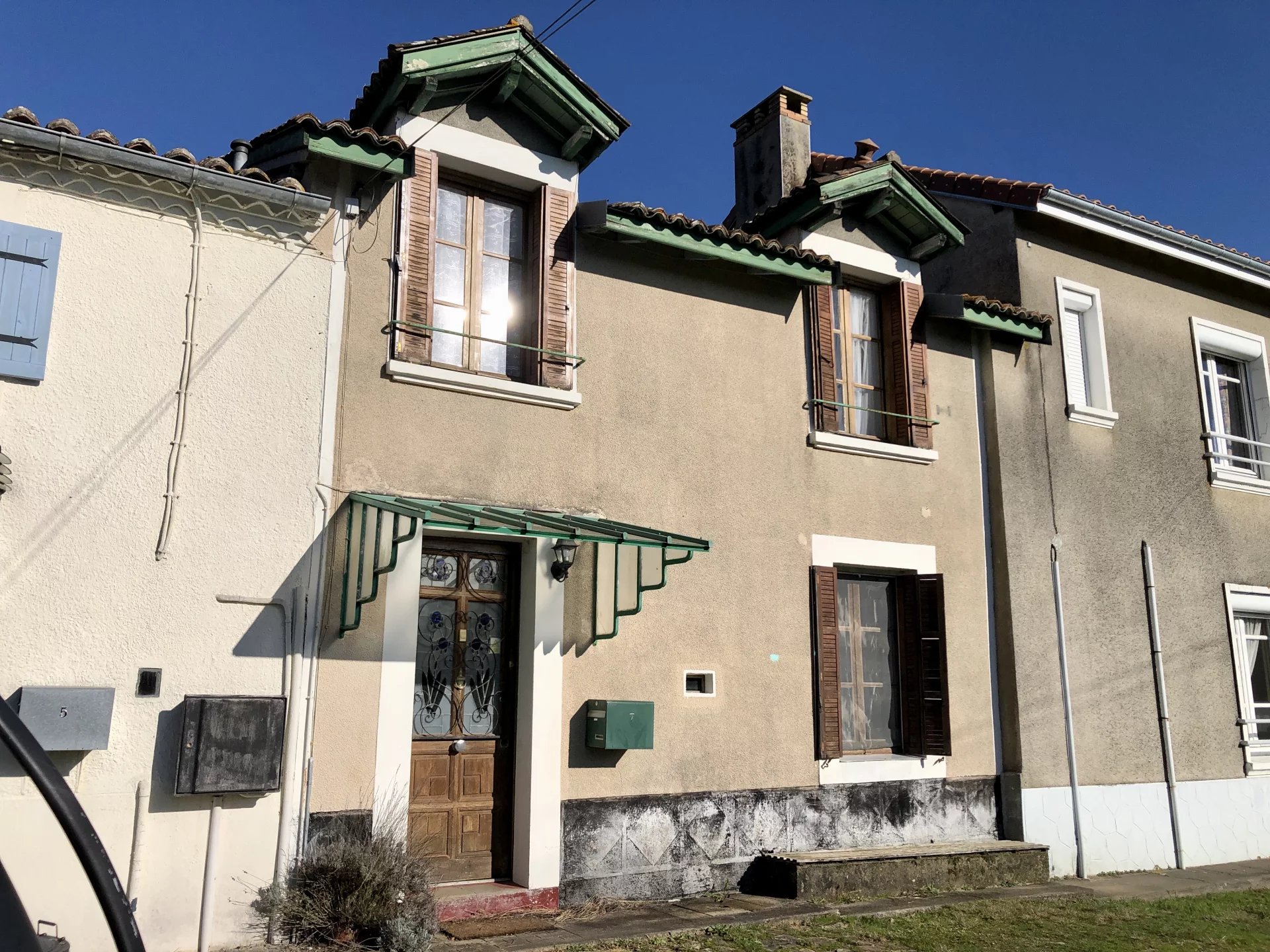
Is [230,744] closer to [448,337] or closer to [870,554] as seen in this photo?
[448,337]

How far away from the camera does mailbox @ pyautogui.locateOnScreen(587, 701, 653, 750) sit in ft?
24.9

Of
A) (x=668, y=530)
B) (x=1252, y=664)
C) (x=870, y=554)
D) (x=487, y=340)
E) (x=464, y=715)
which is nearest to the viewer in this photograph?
(x=464, y=715)

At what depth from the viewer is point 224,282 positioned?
22.4 feet

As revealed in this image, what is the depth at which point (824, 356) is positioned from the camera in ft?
31.3

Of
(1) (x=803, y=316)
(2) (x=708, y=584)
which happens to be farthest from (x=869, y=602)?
(1) (x=803, y=316)

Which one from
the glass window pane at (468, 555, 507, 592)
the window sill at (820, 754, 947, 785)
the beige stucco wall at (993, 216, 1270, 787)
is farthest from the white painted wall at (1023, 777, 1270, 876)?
the glass window pane at (468, 555, 507, 592)

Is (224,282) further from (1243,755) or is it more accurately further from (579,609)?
(1243,755)

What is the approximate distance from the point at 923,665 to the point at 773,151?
5570 millimetres

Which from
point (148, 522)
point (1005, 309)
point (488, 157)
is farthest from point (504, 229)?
point (1005, 309)

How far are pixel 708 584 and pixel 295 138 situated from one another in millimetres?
4532

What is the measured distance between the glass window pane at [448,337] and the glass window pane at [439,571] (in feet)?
4.71

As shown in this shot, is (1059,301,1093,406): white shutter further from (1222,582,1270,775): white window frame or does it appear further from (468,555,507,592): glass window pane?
(468,555,507,592): glass window pane

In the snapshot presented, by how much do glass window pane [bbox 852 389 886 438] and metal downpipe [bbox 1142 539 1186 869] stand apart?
11.3 feet

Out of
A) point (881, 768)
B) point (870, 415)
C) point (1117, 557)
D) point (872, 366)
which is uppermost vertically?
point (872, 366)
